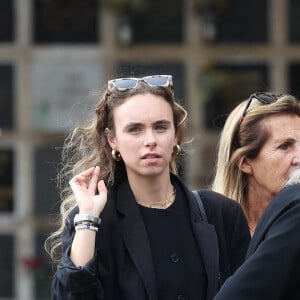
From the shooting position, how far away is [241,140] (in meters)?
3.74

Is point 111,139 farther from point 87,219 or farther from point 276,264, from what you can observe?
point 276,264

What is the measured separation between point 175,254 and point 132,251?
0.39 ft

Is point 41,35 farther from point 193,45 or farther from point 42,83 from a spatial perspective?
point 193,45

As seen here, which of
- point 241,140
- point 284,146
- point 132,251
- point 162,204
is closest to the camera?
point 132,251

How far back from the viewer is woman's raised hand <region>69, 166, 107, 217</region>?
121 inches

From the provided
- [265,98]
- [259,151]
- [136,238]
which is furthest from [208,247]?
[265,98]

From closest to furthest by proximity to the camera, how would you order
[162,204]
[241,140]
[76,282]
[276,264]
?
[276,264]
[76,282]
[162,204]
[241,140]

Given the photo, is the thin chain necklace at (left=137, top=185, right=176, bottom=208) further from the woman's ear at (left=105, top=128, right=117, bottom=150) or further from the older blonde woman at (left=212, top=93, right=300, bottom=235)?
the older blonde woman at (left=212, top=93, right=300, bottom=235)

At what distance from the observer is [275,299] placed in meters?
2.61

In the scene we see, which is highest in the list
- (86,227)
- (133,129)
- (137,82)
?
(137,82)

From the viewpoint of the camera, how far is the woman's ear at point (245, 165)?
3732mm

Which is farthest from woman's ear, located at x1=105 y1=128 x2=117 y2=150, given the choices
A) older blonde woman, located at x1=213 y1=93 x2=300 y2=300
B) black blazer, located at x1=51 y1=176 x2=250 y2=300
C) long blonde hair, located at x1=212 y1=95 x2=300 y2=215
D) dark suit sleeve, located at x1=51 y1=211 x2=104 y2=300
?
long blonde hair, located at x1=212 y1=95 x2=300 y2=215

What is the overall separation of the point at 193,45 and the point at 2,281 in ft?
6.70

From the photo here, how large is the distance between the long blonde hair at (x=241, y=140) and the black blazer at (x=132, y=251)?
0.43m
